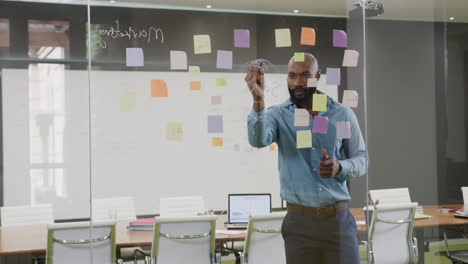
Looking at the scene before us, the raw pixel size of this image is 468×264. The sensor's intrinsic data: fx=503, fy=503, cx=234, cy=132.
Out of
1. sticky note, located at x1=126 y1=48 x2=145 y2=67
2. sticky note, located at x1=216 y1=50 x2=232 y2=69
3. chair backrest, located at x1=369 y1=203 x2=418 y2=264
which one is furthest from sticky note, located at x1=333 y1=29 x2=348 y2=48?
sticky note, located at x1=126 y1=48 x2=145 y2=67

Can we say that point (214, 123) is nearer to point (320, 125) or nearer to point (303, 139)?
point (303, 139)

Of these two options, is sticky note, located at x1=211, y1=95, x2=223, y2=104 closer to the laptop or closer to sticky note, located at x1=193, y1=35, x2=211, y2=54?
sticky note, located at x1=193, y1=35, x2=211, y2=54

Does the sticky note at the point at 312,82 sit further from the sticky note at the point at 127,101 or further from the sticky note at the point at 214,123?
the sticky note at the point at 127,101

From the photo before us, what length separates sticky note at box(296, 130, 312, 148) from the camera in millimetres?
2988

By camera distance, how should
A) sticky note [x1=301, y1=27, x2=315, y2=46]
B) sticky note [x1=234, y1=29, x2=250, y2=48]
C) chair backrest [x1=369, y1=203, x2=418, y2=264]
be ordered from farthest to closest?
1. chair backrest [x1=369, y1=203, x2=418, y2=264]
2. sticky note [x1=301, y1=27, x2=315, y2=46]
3. sticky note [x1=234, y1=29, x2=250, y2=48]

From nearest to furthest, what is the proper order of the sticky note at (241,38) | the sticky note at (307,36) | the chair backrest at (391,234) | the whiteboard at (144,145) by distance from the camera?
the whiteboard at (144,145) → the sticky note at (241,38) → the sticky note at (307,36) → the chair backrest at (391,234)

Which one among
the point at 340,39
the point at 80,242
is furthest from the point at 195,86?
the point at 80,242

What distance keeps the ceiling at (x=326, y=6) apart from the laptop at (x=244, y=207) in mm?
1140

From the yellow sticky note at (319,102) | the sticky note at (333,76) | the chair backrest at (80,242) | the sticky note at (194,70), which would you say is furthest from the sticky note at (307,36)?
the chair backrest at (80,242)

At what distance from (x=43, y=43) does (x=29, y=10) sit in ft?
0.66

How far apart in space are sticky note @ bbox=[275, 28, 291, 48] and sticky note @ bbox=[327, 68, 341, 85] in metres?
0.32

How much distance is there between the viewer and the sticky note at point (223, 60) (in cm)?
296

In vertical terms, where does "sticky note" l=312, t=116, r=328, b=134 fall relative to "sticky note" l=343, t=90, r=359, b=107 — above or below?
below

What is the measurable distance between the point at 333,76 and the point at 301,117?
14.7 inches
